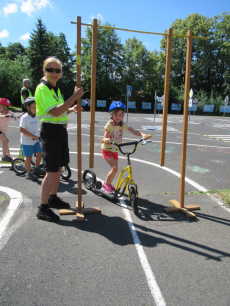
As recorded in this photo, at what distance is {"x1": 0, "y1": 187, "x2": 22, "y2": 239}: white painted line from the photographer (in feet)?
10.5

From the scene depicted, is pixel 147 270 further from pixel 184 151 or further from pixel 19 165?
pixel 19 165

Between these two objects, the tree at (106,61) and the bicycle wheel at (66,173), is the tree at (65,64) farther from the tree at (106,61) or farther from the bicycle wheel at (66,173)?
the bicycle wheel at (66,173)

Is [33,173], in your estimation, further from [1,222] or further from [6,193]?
[1,222]

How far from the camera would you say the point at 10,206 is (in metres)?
3.81

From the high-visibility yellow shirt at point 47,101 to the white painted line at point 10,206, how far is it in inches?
60.6

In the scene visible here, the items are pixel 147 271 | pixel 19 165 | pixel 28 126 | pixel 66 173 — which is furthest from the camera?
pixel 19 165

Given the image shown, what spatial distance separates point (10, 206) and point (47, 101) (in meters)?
1.94

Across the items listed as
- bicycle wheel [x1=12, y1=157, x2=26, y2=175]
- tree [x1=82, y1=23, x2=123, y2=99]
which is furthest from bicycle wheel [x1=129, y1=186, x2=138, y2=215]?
tree [x1=82, y1=23, x2=123, y2=99]

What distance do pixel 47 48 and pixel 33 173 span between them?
4417 centimetres

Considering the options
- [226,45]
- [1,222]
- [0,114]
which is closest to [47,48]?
[226,45]

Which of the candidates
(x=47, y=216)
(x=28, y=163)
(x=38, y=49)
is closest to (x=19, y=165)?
(x=28, y=163)

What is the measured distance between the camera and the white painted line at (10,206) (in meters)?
3.20

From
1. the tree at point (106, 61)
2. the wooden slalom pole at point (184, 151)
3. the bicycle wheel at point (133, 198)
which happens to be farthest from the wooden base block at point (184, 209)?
the tree at point (106, 61)

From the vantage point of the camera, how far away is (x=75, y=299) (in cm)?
204
